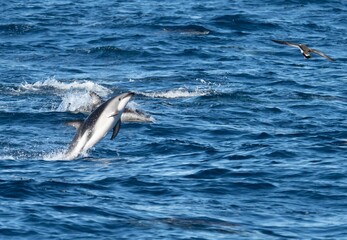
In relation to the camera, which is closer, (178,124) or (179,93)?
(178,124)

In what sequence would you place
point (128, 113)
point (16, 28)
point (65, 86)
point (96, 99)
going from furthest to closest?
point (16, 28), point (65, 86), point (96, 99), point (128, 113)

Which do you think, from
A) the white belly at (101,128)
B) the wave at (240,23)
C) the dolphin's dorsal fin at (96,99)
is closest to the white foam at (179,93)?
the dolphin's dorsal fin at (96,99)

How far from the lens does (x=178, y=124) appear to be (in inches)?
1239

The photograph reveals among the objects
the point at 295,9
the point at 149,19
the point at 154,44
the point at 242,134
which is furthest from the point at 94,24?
the point at 242,134

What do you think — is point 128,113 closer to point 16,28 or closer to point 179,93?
point 179,93

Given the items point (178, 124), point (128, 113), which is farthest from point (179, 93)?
point (128, 113)

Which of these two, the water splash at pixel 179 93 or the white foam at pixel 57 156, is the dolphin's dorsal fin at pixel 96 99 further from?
the white foam at pixel 57 156

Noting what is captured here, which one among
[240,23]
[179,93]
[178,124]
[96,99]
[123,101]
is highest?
[123,101]

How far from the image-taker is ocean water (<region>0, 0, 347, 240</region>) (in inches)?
853

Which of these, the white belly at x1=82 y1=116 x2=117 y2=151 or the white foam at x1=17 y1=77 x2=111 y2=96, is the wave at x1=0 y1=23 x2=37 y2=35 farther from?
the white belly at x1=82 y1=116 x2=117 y2=151

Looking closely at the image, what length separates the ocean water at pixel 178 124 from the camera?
853 inches

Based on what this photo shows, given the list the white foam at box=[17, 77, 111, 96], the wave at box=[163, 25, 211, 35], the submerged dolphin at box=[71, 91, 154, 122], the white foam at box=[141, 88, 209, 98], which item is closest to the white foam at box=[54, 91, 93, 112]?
the submerged dolphin at box=[71, 91, 154, 122]

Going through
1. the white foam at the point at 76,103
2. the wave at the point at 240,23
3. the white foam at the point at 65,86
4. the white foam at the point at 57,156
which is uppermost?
the white foam at the point at 57,156

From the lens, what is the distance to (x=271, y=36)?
48.7 meters
